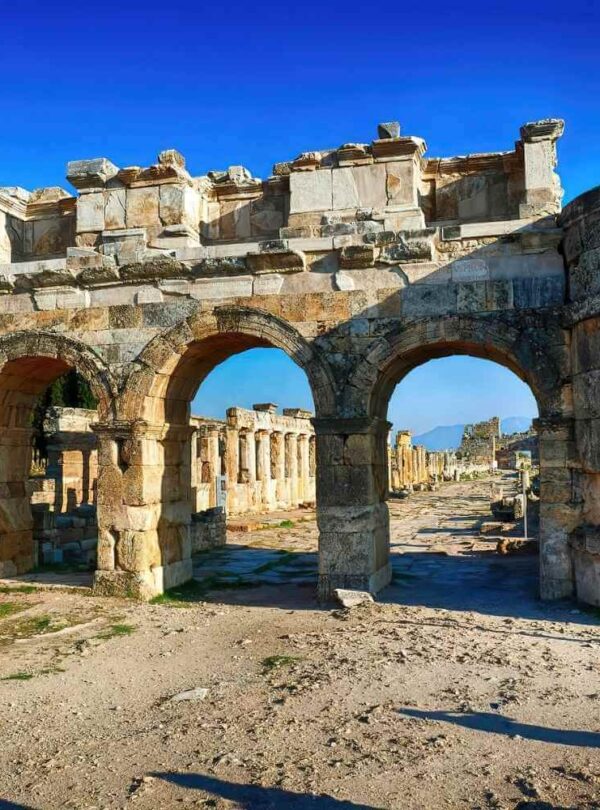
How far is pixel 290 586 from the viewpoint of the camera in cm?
1059

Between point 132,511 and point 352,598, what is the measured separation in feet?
Answer: 10.3

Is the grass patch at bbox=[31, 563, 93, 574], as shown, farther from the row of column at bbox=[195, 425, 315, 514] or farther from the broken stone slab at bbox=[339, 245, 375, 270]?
the broken stone slab at bbox=[339, 245, 375, 270]

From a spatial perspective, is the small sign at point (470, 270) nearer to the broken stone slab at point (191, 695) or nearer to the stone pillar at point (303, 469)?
the broken stone slab at point (191, 695)

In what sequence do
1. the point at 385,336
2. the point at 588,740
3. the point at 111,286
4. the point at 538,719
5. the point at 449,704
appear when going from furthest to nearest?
1. the point at 111,286
2. the point at 385,336
3. the point at 449,704
4. the point at 538,719
5. the point at 588,740

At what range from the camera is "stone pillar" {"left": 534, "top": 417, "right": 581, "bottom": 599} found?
868 cm

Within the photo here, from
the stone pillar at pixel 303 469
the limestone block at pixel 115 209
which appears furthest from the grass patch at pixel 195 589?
the stone pillar at pixel 303 469

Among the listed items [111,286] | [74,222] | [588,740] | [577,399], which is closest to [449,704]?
[588,740]

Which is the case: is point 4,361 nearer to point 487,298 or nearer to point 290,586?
point 290,586

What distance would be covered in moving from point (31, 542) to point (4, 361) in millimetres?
3150

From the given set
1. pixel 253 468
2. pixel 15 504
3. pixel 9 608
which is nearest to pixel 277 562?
pixel 15 504

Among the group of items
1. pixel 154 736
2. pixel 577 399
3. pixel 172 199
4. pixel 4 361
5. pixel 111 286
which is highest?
pixel 172 199

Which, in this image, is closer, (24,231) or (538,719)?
(538,719)

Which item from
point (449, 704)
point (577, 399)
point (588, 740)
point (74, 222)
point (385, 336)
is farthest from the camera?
point (74, 222)

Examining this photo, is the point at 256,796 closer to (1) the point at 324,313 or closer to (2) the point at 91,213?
(1) the point at 324,313
